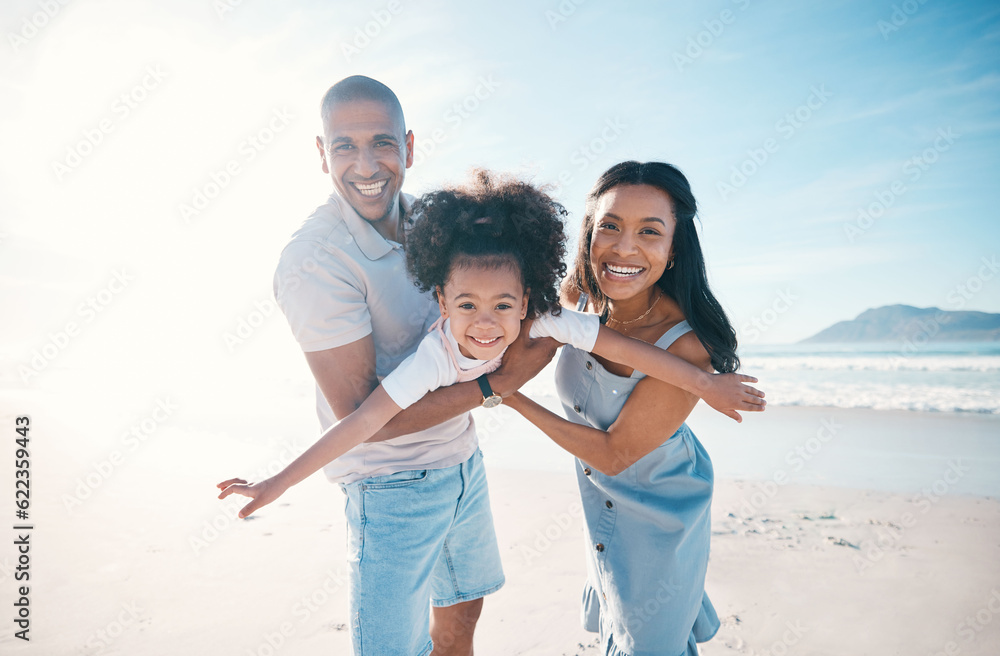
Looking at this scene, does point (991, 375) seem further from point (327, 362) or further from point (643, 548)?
point (327, 362)

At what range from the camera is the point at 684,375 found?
2.15 meters

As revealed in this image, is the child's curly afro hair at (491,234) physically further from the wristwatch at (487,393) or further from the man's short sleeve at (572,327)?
the wristwatch at (487,393)

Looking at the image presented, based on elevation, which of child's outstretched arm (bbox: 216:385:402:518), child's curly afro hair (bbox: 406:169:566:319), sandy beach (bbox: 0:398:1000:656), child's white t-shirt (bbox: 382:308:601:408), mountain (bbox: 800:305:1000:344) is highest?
mountain (bbox: 800:305:1000:344)

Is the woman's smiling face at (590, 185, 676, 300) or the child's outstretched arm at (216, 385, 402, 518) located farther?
the woman's smiling face at (590, 185, 676, 300)

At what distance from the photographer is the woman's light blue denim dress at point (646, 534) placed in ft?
7.17

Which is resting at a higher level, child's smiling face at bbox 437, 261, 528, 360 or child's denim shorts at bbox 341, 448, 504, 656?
child's smiling face at bbox 437, 261, 528, 360

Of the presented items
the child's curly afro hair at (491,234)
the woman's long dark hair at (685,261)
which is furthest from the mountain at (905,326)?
the child's curly afro hair at (491,234)

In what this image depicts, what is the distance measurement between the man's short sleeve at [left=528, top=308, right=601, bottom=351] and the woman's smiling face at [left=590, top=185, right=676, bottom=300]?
23 centimetres

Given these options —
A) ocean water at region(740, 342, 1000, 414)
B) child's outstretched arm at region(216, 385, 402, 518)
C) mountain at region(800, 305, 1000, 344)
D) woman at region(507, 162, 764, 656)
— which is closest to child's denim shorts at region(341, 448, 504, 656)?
child's outstretched arm at region(216, 385, 402, 518)

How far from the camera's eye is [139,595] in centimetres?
400

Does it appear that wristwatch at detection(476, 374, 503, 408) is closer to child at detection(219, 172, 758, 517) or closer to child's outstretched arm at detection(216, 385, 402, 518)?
child at detection(219, 172, 758, 517)

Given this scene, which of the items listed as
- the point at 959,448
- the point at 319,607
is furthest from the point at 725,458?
the point at 319,607

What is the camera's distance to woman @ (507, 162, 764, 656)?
2.21 metres

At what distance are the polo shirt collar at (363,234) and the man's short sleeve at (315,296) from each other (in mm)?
162
